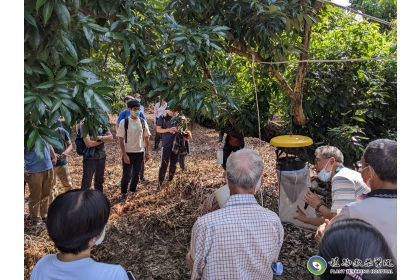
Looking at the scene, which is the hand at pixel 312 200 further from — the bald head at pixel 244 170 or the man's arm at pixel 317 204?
the bald head at pixel 244 170

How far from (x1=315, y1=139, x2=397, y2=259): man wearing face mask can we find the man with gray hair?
1.07 feet

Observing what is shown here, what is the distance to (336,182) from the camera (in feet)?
8.59

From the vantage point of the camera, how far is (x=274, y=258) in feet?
6.28

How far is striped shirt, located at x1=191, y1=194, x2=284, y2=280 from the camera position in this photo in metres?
1.75

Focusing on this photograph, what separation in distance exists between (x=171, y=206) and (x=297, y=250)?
5.79 ft

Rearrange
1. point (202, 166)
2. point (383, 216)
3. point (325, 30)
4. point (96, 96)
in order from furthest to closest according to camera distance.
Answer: point (202, 166) < point (325, 30) < point (383, 216) < point (96, 96)

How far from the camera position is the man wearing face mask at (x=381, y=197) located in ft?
5.82

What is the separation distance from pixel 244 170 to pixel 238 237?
0.35 metres

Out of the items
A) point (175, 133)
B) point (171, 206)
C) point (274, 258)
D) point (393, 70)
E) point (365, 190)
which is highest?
point (393, 70)

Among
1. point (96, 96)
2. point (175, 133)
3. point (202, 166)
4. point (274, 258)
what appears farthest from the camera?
point (202, 166)

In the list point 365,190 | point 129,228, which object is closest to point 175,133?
point 129,228

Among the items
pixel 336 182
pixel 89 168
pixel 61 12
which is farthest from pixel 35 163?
pixel 336 182

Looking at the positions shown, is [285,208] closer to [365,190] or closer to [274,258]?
[365,190]

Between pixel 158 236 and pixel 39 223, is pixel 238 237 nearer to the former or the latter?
pixel 158 236
